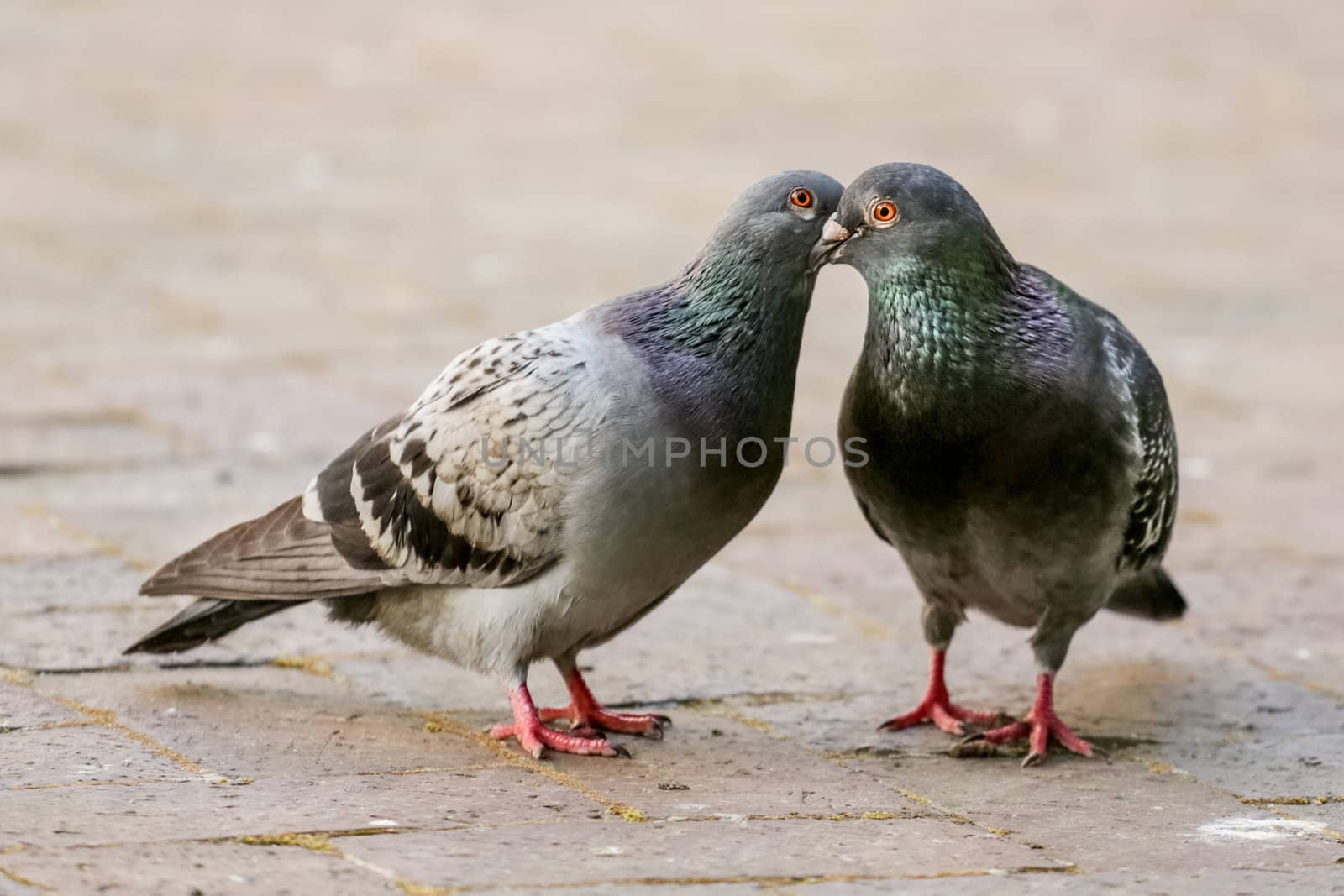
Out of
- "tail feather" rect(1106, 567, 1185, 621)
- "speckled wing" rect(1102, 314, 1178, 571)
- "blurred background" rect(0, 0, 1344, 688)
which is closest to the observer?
"speckled wing" rect(1102, 314, 1178, 571)

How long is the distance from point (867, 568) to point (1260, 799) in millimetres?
2144

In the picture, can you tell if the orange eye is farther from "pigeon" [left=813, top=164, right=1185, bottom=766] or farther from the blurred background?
the blurred background

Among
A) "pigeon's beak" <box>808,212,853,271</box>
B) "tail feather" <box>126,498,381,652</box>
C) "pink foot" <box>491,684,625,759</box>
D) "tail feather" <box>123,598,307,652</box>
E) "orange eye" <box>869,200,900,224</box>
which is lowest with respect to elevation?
"pink foot" <box>491,684,625,759</box>

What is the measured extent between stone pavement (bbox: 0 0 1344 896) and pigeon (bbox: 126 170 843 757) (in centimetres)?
29

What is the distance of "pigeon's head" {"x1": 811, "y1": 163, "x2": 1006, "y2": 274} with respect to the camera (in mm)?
4406

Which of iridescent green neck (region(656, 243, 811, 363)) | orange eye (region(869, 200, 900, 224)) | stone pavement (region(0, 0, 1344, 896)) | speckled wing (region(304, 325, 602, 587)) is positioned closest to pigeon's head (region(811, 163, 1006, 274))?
orange eye (region(869, 200, 900, 224))

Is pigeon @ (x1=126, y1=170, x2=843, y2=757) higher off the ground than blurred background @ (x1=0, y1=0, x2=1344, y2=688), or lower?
lower

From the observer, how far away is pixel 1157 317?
376 inches

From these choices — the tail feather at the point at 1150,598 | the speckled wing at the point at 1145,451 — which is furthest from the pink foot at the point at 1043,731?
the tail feather at the point at 1150,598

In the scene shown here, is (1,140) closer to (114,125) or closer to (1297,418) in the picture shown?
(114,125)

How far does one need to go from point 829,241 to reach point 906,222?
0.18 m

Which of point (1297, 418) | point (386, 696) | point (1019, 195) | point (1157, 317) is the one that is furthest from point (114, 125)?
point (386, 696)

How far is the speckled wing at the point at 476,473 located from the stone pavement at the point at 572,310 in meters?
0.45

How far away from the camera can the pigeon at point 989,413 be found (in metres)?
4.40
